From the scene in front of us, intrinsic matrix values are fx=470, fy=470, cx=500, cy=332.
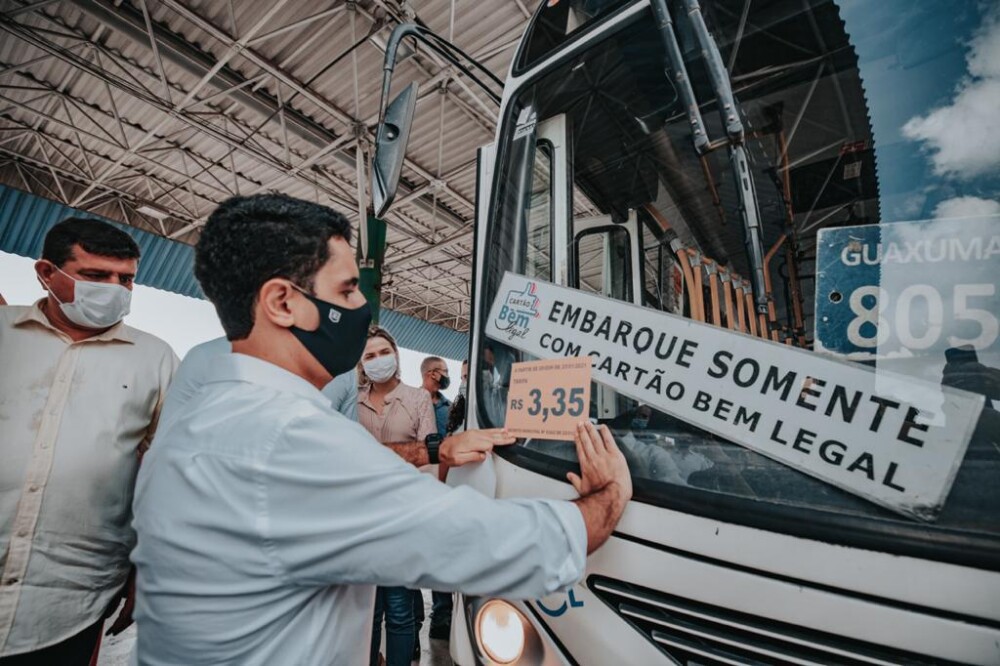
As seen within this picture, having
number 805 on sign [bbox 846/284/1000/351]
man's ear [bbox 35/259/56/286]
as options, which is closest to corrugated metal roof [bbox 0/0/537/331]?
man's ear [bbox 35/259/56/286]

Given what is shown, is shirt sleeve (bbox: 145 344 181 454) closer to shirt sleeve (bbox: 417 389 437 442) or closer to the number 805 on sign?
shirt sleeve (bbox: 417 389 437 442)

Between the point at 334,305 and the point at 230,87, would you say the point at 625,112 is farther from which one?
the point at 230,87

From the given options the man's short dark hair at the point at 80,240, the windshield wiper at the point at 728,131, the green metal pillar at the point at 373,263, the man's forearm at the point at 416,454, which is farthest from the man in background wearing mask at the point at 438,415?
the windshield wiper at the point at 728,131

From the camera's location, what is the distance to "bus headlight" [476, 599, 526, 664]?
1.24 m

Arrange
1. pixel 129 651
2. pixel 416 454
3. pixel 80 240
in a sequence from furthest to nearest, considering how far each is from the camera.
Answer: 1. pixel 129 651
2. pixel 416 454
3. pixel 80 240

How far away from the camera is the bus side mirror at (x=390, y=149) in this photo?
167 cm

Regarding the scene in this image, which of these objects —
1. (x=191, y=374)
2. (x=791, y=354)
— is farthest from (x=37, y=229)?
(x=791, y=354)

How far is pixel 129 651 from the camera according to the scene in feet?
11.1

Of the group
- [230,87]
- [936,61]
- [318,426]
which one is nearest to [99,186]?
[230,87]

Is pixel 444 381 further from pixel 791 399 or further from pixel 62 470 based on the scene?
pixel 791 399

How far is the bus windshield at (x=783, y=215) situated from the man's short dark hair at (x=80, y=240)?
151 cm

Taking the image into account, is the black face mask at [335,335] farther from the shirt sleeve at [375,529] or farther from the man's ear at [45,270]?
the man's ear at [45,270]

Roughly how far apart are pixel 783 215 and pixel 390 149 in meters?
1.38

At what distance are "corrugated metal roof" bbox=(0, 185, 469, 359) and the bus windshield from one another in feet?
16.1
